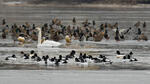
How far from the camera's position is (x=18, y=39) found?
23.4 m

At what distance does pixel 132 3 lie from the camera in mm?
68438

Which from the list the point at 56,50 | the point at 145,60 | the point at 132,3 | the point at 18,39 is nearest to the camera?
the point at 145,60

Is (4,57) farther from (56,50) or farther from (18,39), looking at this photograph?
(18,39)
